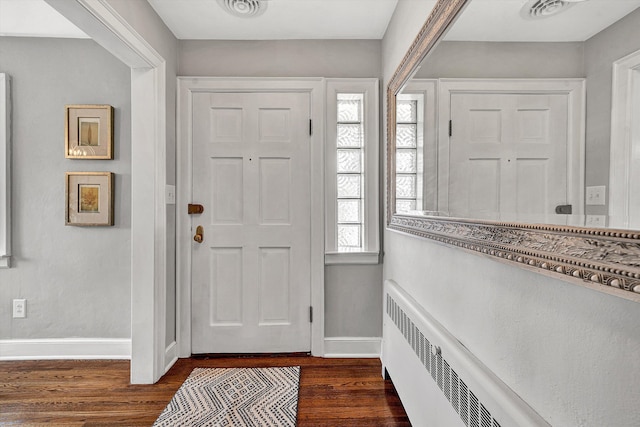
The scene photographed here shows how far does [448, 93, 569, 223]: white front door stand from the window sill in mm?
1303

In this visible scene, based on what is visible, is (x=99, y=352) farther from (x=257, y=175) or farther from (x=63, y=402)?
(x=257, y=175)

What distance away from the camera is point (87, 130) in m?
2.36

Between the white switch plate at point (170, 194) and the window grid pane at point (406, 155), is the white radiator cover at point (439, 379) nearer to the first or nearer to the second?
the window grid pane at point (406, 155)

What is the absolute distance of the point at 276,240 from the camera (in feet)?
8.04

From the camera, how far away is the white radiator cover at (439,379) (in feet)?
2.71

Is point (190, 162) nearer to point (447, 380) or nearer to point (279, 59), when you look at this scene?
point (279, 59)

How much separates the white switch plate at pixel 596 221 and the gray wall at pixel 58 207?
100 inches

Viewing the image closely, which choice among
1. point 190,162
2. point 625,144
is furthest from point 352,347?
point 625,144

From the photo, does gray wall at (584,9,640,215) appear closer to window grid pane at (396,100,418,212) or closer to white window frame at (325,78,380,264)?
window grid pane at (396,100,418,212)

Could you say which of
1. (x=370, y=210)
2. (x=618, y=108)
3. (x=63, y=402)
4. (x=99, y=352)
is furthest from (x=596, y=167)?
(x=99, y=352)

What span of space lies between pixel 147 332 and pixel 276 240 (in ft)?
3.20

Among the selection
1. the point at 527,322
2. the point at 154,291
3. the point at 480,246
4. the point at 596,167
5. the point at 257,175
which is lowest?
the point at 154,291

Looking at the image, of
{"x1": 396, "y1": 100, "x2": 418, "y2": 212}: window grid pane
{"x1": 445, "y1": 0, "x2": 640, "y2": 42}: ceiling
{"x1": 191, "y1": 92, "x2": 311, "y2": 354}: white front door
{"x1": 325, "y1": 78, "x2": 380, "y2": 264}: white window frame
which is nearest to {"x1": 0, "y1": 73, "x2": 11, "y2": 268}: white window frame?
{"x1": 191, "y1": 92, "x2": 311, "y2": 354}: white front door

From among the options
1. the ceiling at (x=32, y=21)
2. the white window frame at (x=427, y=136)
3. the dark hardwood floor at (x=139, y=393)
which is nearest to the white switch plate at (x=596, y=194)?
the white window frame at (x=427, y=136)
